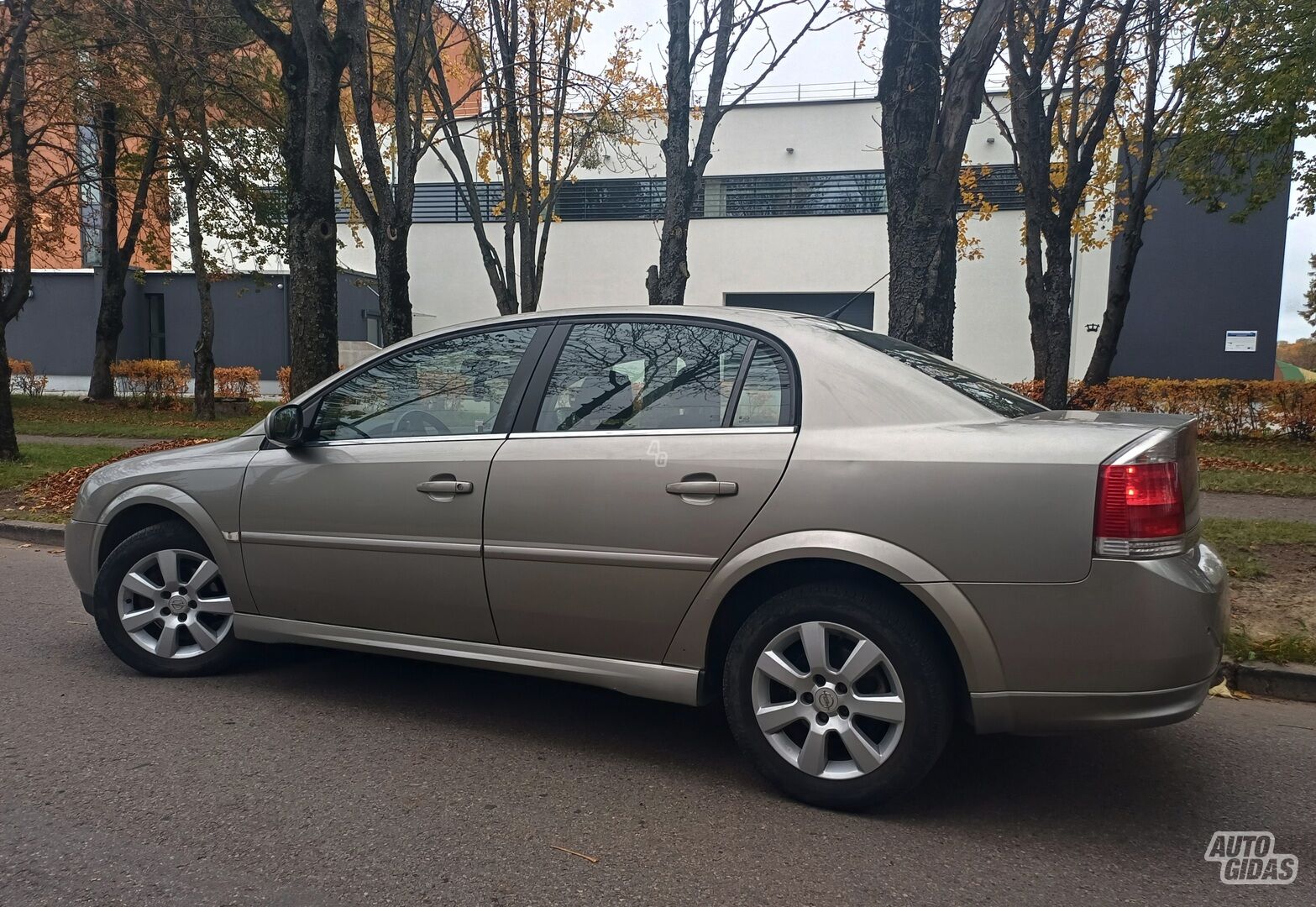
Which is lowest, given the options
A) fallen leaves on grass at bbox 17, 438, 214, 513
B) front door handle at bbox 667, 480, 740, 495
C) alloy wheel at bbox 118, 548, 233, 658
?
fallen leaves on grass at bbox 17, 438, 214, 513

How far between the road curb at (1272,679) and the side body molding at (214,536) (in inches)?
178

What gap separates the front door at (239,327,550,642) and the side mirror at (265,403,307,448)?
0.06 meters

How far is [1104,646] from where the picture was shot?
283cm

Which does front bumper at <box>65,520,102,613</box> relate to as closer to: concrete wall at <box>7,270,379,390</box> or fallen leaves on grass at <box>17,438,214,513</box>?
fallen leaves on grass at <box>17,438,214,513</box>

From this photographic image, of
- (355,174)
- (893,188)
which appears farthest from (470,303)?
(893,188)

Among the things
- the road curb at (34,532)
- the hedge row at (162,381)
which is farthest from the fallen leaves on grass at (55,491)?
the hedge row at (162,381)

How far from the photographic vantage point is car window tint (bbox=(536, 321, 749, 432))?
3520 mm

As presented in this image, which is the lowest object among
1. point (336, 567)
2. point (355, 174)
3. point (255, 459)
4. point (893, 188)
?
point (336, 567)

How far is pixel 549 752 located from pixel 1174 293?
25.3m

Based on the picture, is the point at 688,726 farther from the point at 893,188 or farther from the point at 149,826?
the point at 893,188

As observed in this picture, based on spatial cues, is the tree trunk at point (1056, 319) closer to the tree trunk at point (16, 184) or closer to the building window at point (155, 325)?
the tree trunk at point (16, 184)

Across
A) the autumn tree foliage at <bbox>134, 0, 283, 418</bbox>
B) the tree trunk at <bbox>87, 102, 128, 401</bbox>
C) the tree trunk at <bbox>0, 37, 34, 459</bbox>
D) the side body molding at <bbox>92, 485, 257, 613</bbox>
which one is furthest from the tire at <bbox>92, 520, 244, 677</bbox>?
the tree trunk at <bbox>87, 102, 128, 401</bbox>

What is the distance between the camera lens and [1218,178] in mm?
15406

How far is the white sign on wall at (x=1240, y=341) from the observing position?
945 inches
